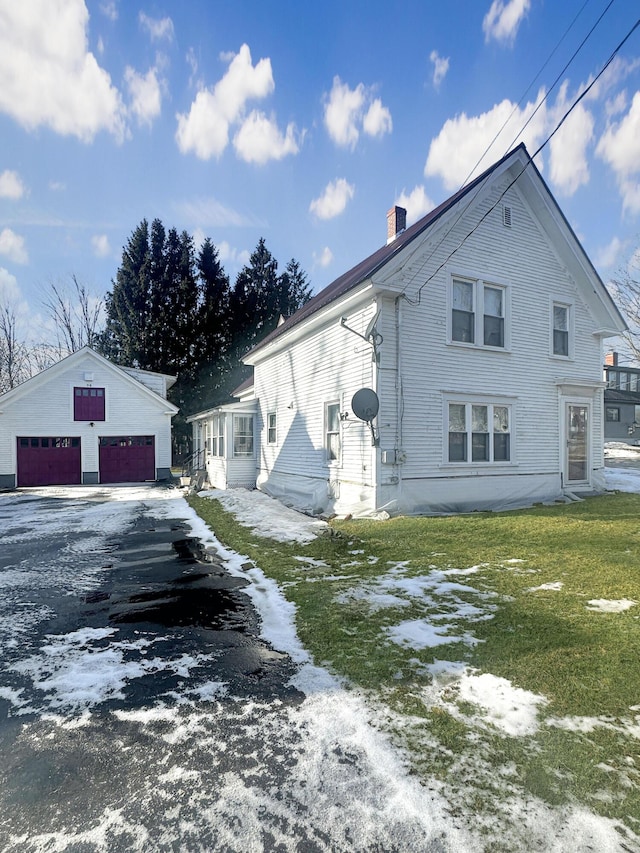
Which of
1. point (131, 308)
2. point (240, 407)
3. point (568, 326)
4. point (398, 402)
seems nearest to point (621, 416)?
point (568, 326)

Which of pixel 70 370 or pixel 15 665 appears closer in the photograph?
pixel 15 665

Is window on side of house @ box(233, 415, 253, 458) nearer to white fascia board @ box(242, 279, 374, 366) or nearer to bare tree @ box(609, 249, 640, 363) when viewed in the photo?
white fascia board @ box(242, 279, 374, 366)

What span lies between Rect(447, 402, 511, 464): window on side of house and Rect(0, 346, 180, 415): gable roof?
15.3 m

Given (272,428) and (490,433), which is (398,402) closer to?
(490,433)

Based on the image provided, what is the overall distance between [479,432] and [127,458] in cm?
1682

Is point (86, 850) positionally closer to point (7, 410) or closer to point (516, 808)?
point (516, 808)

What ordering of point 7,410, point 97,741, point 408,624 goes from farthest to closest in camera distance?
point 7,410, point 408,624, point 97,741

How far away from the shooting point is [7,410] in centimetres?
1948

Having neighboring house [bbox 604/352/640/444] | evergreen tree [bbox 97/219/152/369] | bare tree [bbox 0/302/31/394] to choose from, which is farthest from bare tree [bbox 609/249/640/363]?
bare tree [bbox 0/302/31/394]

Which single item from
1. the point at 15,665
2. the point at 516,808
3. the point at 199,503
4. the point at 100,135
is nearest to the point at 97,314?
the point at 100,135

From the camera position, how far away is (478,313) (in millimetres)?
11086

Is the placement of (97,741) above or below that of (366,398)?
below

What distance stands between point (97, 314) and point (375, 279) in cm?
3569

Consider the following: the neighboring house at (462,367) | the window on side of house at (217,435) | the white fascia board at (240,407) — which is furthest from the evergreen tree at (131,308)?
the neighboring house at (462,367)
